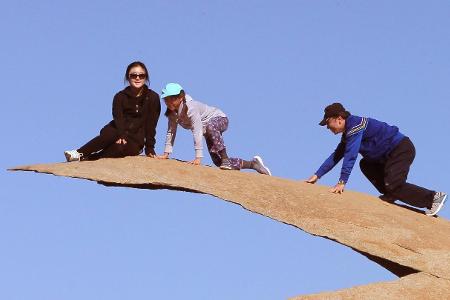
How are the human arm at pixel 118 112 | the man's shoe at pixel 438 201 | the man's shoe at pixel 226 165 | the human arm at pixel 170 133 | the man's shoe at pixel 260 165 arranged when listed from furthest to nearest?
the man's shoe at pixel 260 165 < the man's shoe at pixel 226 165 < the man's shoe at pixel 438 201 < the human arm at pixel 170 133 < the human arm at pixel 118 112

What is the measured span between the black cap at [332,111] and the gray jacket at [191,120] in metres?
1.35

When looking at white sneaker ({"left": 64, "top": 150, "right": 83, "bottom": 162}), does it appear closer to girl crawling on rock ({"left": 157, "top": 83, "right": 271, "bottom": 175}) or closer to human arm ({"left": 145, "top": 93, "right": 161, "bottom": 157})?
human arm ({"left": 145, "top": 93, "right": 161, "bottom": 157})

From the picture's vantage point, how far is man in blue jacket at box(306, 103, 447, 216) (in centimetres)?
1031

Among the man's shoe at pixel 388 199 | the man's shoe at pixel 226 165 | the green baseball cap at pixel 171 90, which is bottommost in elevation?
the man's shoe at pixel 388 199

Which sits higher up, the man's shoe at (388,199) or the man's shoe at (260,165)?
the man's shoe at (260,165)

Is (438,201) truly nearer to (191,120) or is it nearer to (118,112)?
(191,120)

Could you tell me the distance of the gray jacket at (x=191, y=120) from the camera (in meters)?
10.3

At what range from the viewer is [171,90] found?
1019 centimetres

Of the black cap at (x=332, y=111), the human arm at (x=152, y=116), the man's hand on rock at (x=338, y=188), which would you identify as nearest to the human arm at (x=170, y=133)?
the human arm at (x=152, y=116)

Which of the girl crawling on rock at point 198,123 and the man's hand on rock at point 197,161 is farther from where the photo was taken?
the man's hand on rock at point 197,161

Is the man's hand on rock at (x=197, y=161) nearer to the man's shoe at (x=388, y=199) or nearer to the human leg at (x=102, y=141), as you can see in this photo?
the human leg at (x=102, y=141)

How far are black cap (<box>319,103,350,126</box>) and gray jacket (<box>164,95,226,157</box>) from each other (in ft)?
4.44

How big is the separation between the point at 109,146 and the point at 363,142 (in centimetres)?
302

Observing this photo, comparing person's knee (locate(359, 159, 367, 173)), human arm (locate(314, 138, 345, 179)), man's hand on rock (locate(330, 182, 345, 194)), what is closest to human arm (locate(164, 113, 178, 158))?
human arm (locate(314, 138, 345, 179))
